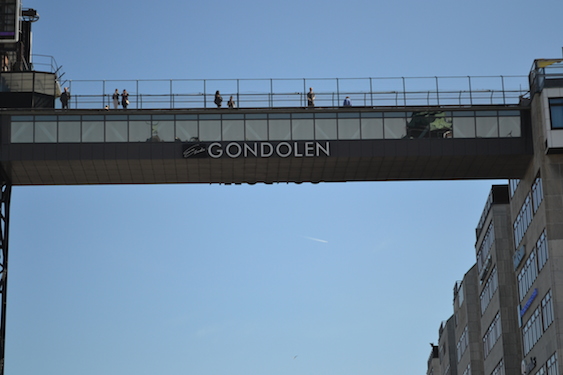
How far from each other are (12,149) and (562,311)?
1499 inches

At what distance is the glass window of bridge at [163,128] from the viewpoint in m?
83.7

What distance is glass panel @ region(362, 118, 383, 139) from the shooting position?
8362cm

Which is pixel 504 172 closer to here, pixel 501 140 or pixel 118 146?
pixel 501 140

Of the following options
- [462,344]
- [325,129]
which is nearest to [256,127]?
[325,129]

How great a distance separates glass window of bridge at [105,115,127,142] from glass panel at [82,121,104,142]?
0.41 metres

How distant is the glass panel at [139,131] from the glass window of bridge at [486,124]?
888 inches

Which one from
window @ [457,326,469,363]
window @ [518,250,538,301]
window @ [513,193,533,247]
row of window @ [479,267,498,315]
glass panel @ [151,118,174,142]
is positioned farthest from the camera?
window @ [457,326,469,363]

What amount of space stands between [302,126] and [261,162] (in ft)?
12.4

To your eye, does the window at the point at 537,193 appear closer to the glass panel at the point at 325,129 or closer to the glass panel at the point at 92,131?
the glass panel at the point at 325,129

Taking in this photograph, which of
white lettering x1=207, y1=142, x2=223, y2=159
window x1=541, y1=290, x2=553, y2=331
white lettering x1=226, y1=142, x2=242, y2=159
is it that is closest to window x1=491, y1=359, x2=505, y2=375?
window x1=541, y1=290, x2=553, y2=331

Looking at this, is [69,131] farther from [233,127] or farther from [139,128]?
[233,127]

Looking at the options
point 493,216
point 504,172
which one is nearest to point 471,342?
point 493,216

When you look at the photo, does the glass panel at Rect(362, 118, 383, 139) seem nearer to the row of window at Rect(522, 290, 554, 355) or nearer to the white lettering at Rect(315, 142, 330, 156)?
the white lettering at Rect(315, 142, 330, 156)

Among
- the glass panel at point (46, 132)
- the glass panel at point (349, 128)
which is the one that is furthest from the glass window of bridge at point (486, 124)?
the glass panel at point (46, 132)
